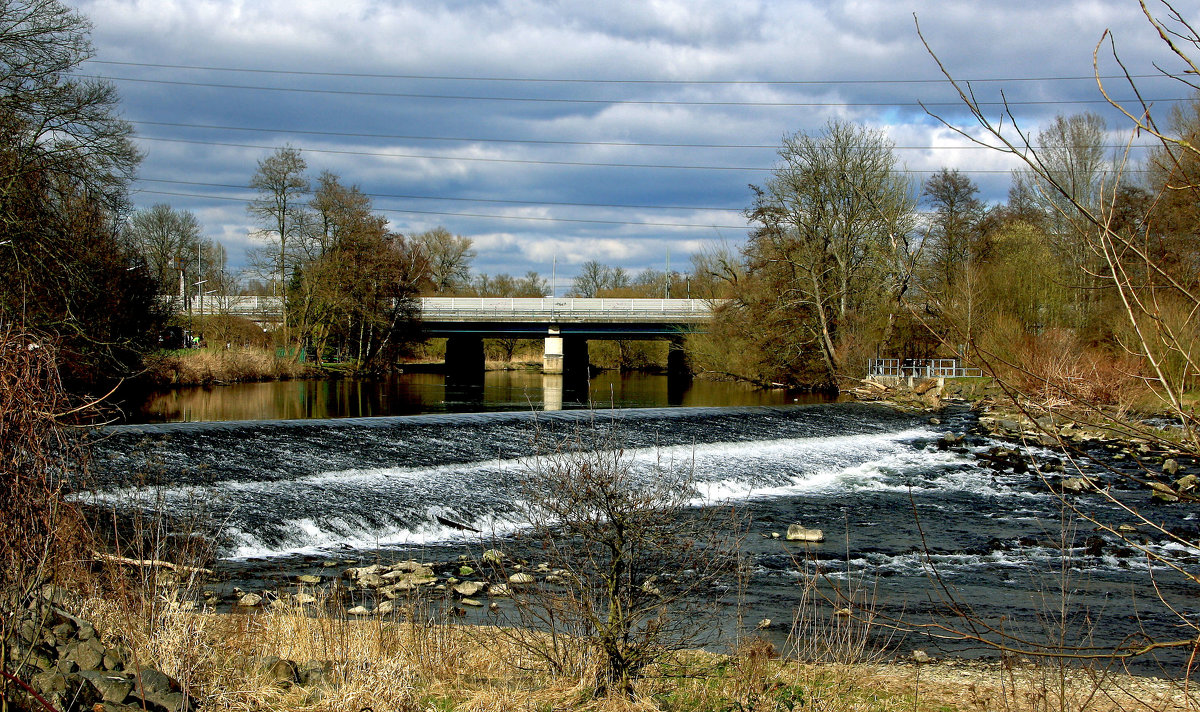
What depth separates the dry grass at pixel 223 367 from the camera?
33281 mm

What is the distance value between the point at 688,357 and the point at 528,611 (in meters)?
44.3

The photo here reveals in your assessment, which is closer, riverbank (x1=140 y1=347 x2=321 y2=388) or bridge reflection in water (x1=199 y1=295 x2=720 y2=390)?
riverbank (x1=140 y1=347 x2=321 y2=388)

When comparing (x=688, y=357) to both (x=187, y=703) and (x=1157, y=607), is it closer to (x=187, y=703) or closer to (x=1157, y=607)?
(x=1157, y=607)

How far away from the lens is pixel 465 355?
60.1 metres

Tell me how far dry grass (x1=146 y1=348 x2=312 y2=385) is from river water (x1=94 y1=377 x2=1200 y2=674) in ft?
56.3

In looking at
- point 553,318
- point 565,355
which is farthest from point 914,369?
point 565,355

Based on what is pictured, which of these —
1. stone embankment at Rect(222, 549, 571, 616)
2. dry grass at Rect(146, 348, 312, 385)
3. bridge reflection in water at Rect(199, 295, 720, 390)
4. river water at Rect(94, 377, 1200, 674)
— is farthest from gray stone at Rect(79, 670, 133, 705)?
bridge reflection in water at Rect(199, 295, 720, 390)

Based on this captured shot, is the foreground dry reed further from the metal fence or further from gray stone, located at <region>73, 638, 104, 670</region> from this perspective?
the metal fence

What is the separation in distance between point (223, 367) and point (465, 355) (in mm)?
24755

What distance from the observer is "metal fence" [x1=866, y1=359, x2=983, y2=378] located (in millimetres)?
33531

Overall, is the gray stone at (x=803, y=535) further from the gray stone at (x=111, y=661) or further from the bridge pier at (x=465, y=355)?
the bridge pier at (x=465, y=355)

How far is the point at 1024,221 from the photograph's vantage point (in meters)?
39.0

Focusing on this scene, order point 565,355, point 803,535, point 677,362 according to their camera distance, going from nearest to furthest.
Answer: point 803,535 < point 677,362 < point 565,355

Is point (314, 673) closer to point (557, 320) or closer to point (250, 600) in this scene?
point (250, 600)
